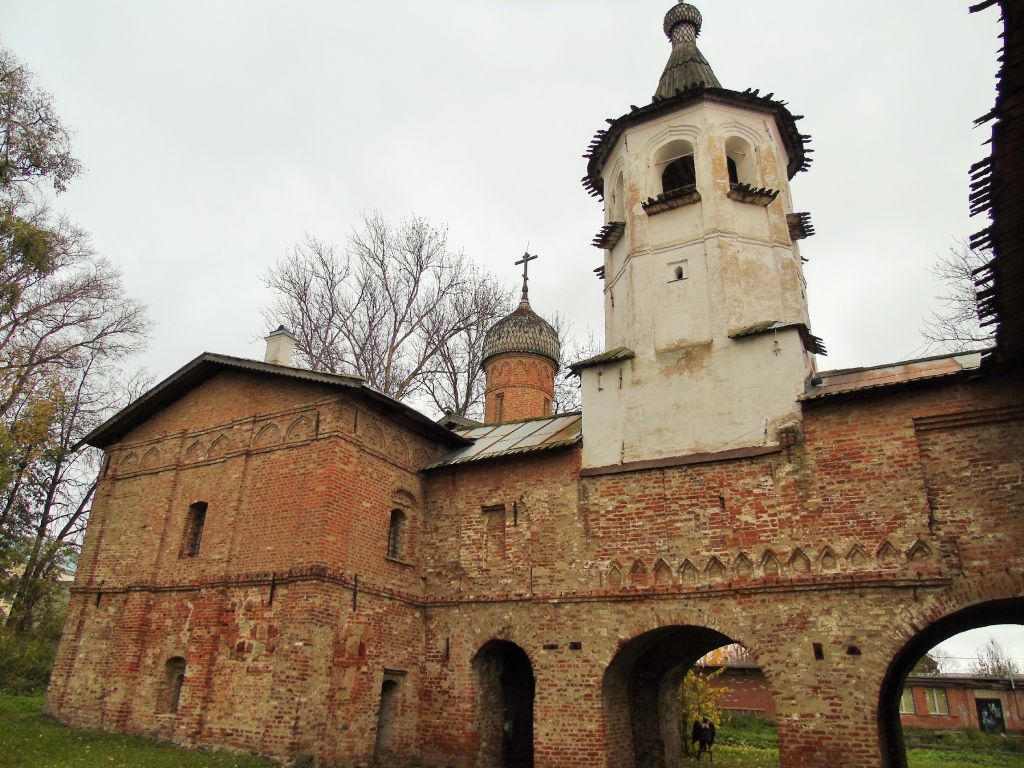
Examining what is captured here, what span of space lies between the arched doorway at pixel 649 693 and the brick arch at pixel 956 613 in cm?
252

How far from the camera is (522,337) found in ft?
67.9

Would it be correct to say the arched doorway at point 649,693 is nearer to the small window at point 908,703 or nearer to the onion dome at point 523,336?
the onion dome at point 523,336

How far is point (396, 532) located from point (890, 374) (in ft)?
28.2

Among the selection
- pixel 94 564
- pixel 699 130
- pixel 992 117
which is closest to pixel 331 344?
pixel 94 564

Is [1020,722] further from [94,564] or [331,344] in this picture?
[94,564]

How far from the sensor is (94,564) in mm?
13945

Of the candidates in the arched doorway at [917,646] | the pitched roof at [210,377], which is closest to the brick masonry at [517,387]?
the pitched roof at [210,377]

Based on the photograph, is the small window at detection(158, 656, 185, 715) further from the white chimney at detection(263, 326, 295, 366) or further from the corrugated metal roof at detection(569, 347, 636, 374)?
the corrugated metal roof at detection(569, 347, 636, 374)

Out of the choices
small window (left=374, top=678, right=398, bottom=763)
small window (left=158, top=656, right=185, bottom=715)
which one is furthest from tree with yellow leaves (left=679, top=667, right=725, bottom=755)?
small window (left=158, top=656, right=185, bottom=715)

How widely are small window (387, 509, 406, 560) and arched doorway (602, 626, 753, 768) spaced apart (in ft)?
14.0

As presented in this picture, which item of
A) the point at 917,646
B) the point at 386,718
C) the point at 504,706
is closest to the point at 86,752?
the point at 386,718

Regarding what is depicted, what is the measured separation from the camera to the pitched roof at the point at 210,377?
1239 cm

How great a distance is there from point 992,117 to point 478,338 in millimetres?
19471

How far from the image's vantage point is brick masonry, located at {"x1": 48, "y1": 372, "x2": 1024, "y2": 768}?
9.45 metres
